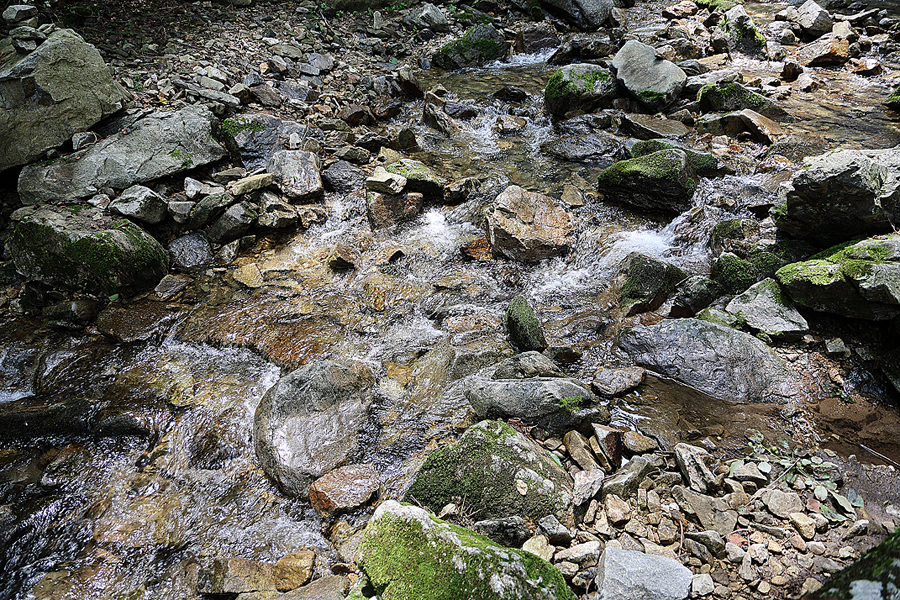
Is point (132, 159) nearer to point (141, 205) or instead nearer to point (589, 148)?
point (141, 205)

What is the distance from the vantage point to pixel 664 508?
2.83m

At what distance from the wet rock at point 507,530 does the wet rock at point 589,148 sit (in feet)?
20.7

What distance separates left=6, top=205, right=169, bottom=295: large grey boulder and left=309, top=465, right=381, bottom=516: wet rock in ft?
12.0

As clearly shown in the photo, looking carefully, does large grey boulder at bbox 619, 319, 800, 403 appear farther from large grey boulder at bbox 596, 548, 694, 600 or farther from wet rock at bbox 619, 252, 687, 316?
large grey boulder at bbox 596, 548, 694, 600

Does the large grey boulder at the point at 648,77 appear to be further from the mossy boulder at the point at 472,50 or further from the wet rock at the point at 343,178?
the wet rock at the point at 343,178

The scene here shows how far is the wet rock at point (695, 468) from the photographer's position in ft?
9.61

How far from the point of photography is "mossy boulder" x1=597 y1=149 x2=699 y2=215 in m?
6.19

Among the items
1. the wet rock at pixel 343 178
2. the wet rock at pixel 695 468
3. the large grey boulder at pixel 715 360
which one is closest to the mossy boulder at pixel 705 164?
the large grey boulder at pixel 715 360

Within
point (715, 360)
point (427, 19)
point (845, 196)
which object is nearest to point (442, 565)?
point (715, 360)

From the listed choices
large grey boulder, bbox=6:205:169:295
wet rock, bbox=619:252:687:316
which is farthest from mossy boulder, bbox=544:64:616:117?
large grey boulder, bbox=6:205:169:295

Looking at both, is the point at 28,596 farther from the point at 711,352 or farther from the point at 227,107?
the point at 227,107

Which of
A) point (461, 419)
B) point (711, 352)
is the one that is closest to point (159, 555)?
point (461, 419)

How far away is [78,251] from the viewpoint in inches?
199

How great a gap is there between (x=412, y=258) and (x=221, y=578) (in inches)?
156
